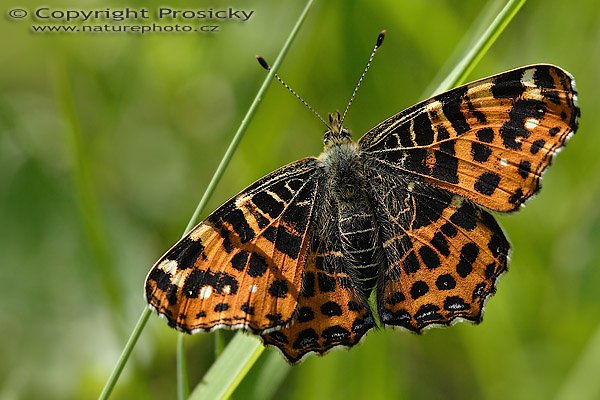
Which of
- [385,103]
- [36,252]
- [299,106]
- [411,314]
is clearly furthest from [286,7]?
[411,314]

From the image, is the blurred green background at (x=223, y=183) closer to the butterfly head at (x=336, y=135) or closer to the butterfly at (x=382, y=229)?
the butterfly at (x=382, y=229)

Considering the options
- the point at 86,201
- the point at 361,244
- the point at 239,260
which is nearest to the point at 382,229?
the point at 361,244

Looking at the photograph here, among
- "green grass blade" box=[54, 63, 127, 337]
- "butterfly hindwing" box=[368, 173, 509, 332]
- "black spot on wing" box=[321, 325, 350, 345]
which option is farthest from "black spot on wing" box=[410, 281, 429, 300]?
"green grass blade" box=[54, 63, 127, 337]

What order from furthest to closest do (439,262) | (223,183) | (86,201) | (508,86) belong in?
(223,183)
(86,201)
(439,262)
(508,86)

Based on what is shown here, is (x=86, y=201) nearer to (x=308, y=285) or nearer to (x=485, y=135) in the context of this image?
(x=308, y=285)

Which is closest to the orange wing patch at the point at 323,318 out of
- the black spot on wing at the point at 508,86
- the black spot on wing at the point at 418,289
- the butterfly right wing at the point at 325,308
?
the butterfly right wing at the point at 325,308

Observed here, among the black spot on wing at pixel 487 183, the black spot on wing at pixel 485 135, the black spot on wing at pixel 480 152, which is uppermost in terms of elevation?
the black spot on wing at pixel 485 135

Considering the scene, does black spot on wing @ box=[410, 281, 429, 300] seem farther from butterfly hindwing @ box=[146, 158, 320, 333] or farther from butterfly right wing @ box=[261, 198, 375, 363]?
butterfly hindwing @ box=[146, 158, 320, 333]
